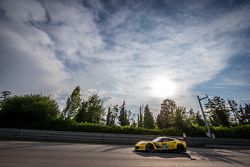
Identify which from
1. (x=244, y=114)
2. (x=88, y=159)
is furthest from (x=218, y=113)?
(x=88, y=159)

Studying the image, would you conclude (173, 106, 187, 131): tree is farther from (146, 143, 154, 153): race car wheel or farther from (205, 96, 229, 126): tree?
(205, 96, 229, 126): tree

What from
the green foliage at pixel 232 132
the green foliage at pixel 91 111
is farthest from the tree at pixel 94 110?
the green foliage at pixel 232 132

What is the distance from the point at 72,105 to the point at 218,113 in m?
42.1

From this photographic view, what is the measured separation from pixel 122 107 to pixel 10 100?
145 feet

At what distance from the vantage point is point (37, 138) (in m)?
16.3

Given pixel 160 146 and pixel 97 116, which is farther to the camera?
pixel 97 116

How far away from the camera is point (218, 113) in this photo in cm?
4616

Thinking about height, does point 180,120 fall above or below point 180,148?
above

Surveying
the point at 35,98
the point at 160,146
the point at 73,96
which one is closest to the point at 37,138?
the point at 35,98

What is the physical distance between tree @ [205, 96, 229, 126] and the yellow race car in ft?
134

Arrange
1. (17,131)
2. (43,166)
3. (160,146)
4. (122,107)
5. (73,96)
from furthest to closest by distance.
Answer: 1. (122,107)
2. (73,96)
3. (17,131)
4. (160,146)
5. (43,166)

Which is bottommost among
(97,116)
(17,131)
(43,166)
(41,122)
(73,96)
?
(43,166)

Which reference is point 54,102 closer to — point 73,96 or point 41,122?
point 41,122

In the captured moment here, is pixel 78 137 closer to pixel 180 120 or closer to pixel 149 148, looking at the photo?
pixel 149 148
